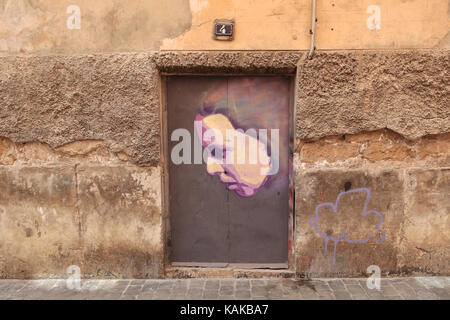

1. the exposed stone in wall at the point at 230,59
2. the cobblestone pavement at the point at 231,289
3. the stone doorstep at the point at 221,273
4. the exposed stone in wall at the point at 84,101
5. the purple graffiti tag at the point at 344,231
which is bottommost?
the cobblestone pavement at the point at 231,289

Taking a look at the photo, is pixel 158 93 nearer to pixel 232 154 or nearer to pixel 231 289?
pixel 232 154

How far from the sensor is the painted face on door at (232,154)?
3.39 meters

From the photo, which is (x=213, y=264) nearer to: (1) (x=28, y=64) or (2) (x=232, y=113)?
(2) (x=232, y=113)

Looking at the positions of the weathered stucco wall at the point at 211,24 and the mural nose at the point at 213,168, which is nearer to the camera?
the weathered stucco wall at the point at 211,24

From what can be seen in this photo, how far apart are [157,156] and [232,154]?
781mm

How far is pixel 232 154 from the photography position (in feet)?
11.2

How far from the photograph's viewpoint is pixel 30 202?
3342mm

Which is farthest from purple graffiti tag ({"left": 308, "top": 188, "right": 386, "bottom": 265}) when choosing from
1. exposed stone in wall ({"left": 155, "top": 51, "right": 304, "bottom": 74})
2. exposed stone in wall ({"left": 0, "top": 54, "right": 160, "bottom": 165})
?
exposed stone in wall ({"left": 0, "top": 54, "right": 160, "bottom": 165})

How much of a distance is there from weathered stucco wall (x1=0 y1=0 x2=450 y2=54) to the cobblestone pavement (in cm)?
236

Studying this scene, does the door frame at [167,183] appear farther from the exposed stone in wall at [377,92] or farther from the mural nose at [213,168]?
the mural nose at [213,168]

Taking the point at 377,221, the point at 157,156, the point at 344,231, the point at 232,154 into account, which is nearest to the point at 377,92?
the point at 377,221

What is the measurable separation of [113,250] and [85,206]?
55 cm

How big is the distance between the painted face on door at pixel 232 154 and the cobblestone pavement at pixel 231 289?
3.32 ft

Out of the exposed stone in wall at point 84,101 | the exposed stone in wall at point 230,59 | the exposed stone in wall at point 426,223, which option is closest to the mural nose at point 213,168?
the exposed stone in wall at point 84,101
